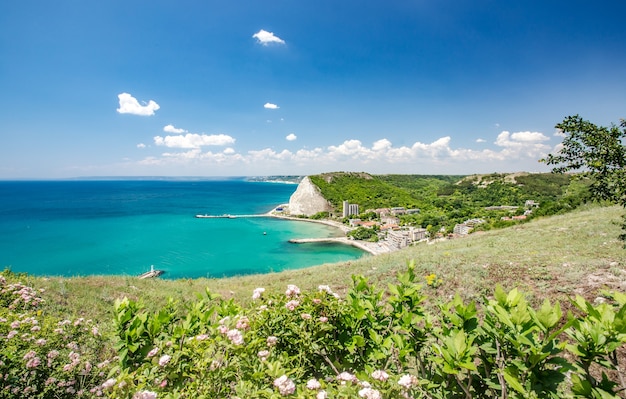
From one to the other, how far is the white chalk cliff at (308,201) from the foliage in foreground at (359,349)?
277 feet

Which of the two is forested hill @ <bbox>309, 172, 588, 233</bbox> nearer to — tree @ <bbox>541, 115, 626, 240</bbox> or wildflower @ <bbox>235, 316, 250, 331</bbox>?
tree @ <bbox>541, 115, 626, 240</bbox>

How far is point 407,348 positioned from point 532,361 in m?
0.81

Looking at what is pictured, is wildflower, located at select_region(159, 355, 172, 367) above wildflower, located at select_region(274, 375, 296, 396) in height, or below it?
below

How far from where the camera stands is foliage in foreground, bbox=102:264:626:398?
64.1 inches

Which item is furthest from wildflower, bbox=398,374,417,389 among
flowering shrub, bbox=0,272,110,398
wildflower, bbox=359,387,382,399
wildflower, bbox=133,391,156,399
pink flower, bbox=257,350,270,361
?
flowering shrub, bbox=0,272,110,398

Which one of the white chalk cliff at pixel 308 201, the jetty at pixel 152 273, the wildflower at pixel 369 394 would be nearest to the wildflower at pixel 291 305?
the wildflower at pixel 369 394

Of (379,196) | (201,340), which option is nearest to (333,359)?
(201,340)

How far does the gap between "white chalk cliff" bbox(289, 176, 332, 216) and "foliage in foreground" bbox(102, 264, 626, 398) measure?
84.5 meters

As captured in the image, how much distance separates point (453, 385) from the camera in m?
2.07

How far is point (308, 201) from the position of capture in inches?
3526

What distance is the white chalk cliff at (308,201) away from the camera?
8819 cm

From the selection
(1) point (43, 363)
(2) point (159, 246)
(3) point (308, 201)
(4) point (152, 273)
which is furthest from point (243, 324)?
(3) point (308, 201)

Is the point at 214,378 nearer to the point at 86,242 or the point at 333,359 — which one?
the point at 333,359

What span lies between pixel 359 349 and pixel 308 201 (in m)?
87.1
